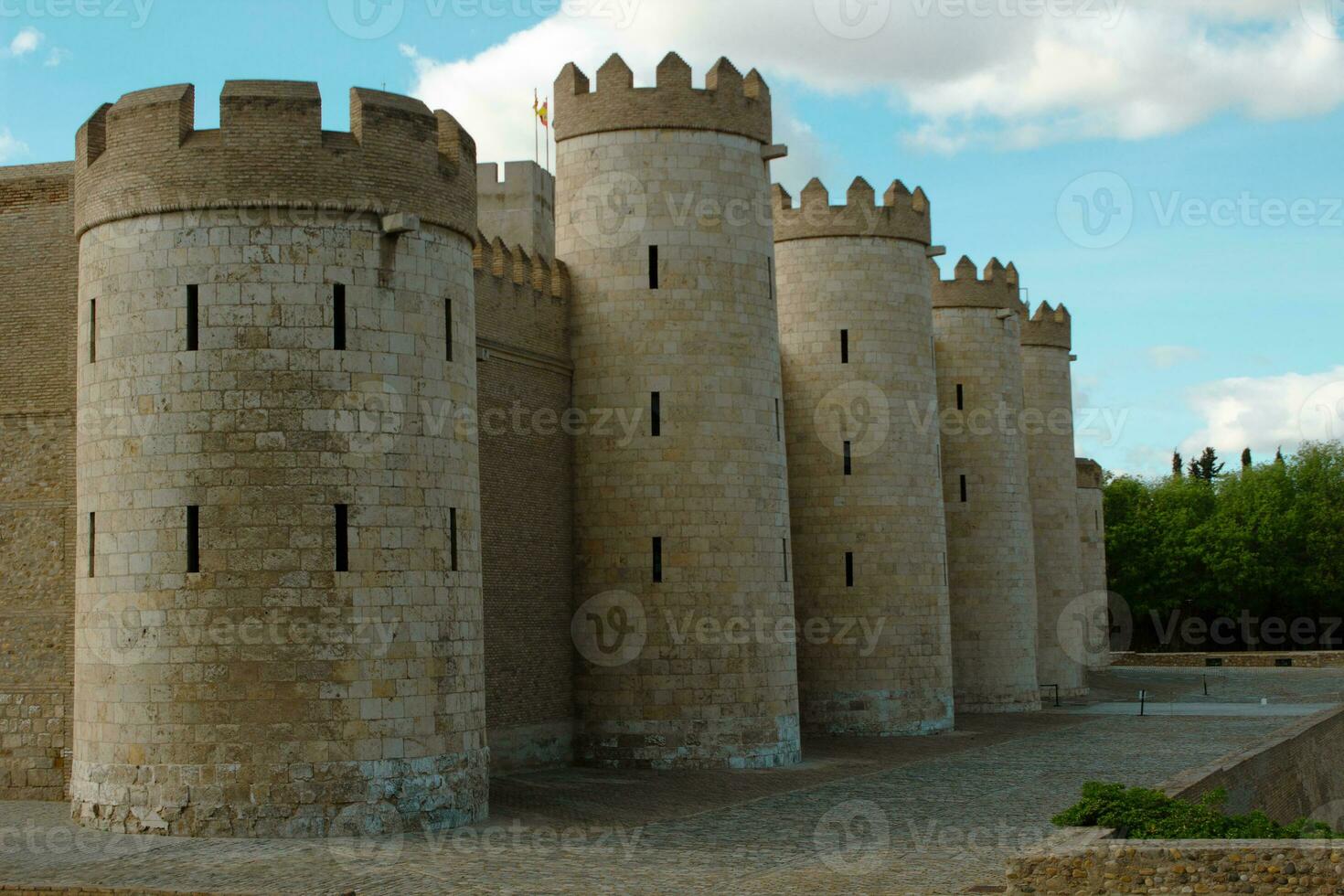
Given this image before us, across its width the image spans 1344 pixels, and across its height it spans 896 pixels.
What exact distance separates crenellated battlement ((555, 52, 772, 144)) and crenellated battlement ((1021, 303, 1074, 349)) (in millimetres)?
21902

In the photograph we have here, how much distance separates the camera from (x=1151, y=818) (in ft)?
56.0

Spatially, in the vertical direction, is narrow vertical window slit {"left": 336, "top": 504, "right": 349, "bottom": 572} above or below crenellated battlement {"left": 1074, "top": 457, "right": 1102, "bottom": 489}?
below

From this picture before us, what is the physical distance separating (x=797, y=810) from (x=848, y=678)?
12.0 m

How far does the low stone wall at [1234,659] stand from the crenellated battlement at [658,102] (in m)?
39.1

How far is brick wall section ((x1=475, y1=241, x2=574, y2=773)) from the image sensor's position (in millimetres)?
26031

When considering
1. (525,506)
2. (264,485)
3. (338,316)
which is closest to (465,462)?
(338,316)

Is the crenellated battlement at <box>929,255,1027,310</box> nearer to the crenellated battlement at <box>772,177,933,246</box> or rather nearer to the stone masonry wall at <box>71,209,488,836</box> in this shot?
the crenellated battlement at <box>772,177,933,246</box>

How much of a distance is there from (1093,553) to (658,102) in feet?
100

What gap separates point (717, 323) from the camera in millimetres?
27859

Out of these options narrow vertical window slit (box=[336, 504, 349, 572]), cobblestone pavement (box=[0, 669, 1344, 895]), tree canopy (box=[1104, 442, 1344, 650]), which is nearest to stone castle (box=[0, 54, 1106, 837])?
narrow vertical window slit (box=[336, 504, 349, 572])

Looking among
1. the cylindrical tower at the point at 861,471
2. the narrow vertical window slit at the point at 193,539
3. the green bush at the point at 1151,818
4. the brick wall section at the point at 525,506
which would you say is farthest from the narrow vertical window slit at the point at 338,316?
the cylindrical tower at the point at 861,471

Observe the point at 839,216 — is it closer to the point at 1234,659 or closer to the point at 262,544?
the point at 262,544

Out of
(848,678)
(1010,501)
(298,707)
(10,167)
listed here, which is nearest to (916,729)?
(848,678)

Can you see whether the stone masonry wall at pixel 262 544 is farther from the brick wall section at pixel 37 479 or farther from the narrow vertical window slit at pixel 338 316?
the brick wall section at pixel 37 479
